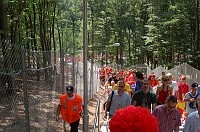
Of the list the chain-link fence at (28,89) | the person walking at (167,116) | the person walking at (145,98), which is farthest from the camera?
the person walking at (145,98)

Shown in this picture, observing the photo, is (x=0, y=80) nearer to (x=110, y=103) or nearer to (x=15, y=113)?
(x=15, y=113)

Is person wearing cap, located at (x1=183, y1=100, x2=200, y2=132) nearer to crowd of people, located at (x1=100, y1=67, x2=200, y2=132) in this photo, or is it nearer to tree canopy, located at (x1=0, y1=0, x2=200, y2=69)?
crowd of people, located at (x1=100, y1=67, x2=200, y2=132)

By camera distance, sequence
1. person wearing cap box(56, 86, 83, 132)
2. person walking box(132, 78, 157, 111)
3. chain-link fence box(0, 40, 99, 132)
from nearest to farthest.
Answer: chain-link fence box(0, 40, 99, 132) → person walking box(132, 78, 157, 111) → person wearing cap box(56, 86, 83, 132)

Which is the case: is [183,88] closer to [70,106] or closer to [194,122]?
[70,106]

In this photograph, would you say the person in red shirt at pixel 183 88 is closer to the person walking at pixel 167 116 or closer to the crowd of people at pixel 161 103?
the crowd of people at pixel 161 103

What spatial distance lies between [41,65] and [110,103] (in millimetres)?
1994

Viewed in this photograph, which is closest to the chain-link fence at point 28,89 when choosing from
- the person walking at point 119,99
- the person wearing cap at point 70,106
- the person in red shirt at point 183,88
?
the person wearing cap at point 70,106

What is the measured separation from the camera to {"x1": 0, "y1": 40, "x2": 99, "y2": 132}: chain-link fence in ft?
20.3

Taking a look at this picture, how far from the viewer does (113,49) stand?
78.1m

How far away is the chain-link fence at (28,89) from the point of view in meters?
6.19

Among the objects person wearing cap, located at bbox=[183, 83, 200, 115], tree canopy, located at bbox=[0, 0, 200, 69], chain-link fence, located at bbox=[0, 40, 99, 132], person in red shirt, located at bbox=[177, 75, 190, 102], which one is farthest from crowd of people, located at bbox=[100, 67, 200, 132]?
tree canopy, located at bbox=[0, 0, 200, 69]

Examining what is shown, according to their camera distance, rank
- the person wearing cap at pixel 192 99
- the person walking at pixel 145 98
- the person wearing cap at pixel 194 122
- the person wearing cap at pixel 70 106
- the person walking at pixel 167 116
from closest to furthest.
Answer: the person wearing cap at pixel 194 122 < the person walking at pixel 167 116 < the person walking at pixel 145 98 < the person wearing cap at pixel 70 106 < the person wearing cap at pixel 192 99

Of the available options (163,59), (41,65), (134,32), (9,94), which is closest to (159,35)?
(163,59)

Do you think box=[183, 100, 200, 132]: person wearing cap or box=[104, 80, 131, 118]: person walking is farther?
box=[104, 80, 131, 118]: person walking
